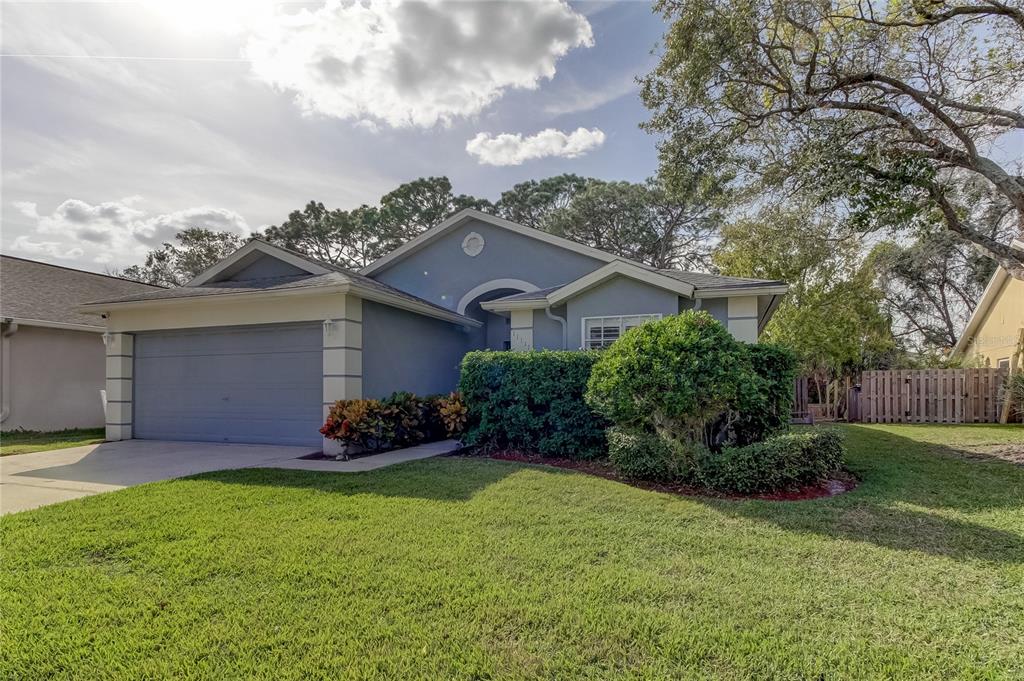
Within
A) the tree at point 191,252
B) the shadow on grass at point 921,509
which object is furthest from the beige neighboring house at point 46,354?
the tree at point 191,252

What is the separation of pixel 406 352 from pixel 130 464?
17.4 feet

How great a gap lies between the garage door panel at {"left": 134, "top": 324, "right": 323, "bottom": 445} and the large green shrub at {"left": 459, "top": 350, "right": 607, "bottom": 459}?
3.34 metres

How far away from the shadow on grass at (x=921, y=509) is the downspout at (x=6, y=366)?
1664cm

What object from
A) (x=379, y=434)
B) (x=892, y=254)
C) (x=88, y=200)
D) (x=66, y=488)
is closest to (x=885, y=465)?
(x=379, y=434)

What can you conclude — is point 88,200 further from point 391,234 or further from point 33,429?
point 391,234

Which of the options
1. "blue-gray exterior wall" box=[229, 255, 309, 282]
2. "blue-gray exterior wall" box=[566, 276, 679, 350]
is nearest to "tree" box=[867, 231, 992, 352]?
"blue-gray exterior wall" box=[566, 276, 679, 350]

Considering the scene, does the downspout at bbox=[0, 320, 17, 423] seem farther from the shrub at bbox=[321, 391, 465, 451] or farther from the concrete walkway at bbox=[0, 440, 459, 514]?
the shrub at bbox=[321, 391, 465, 451]

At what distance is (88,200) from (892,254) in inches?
1123

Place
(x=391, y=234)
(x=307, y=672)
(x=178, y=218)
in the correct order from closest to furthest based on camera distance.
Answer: (x=307, y=672), (x=391, y=234), (x=178, y=218)

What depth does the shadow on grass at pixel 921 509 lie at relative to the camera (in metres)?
4.23

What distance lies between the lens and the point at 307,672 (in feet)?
8.21

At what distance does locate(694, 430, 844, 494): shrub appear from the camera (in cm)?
589

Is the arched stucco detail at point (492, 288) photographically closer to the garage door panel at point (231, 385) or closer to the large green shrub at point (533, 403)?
the large green shrub at point (533, 403)

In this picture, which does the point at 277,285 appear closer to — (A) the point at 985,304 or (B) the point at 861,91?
(B) the point at 861,91
